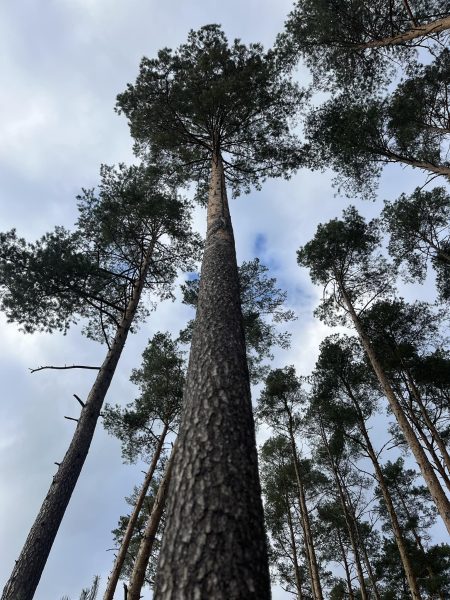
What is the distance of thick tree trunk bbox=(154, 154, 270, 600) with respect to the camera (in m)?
1.48

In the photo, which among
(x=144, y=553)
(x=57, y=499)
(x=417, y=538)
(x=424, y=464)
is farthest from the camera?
(x=417, y=538)

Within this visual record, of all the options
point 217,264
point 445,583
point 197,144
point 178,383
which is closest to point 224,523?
point 217,264

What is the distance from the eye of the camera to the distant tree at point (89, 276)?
4941 millimetres

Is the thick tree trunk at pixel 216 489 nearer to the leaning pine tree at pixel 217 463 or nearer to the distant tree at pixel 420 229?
the leaning pine tree at pixel 217 463

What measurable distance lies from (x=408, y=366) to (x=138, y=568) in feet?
34.8

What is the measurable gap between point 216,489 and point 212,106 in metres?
10.3

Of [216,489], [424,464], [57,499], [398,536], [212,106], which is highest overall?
[212,106]

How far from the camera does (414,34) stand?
353 inches

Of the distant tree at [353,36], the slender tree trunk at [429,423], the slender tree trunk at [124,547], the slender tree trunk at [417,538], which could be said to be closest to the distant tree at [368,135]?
the distant tree at [353,36]

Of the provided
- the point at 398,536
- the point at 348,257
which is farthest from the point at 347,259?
the point at 398,536

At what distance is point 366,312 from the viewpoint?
12922 millimetres

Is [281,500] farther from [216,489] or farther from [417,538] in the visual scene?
[216,489]

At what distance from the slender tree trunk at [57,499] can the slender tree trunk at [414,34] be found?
1090 centimetres

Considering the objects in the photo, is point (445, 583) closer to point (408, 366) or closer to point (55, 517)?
point (408, 366)
